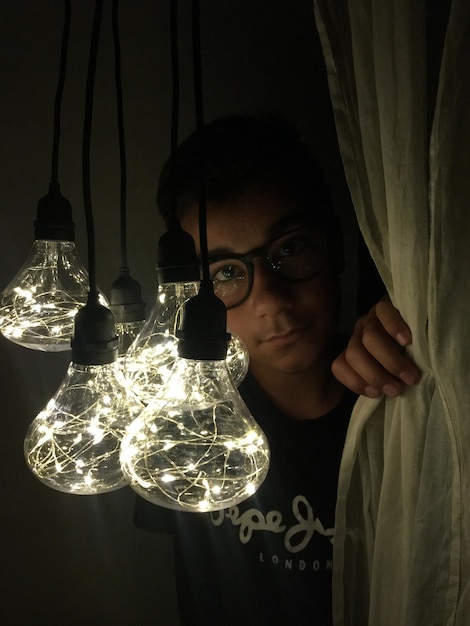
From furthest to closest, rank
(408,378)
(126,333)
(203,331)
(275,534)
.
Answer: (275,534) < (126,333) < (408,378) < (203,331)

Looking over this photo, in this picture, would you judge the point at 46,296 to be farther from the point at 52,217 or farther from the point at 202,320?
the point at 202,320

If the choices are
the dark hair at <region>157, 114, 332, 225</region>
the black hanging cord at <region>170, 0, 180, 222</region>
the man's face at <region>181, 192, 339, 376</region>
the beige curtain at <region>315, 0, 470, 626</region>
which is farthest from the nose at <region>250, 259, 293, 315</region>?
the black hanging cord at <region>170, 0, 180, 222</region>

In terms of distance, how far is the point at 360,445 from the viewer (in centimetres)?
63

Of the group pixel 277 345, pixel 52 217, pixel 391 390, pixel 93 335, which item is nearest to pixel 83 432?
pixel 93 335

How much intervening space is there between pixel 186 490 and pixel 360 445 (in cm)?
32

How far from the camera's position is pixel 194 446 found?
15.5 inches

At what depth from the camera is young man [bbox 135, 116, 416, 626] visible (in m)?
0.82

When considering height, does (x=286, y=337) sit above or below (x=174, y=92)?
below

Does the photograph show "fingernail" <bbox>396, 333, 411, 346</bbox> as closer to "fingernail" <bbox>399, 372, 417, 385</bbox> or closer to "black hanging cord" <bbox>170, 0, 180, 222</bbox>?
"fingernail" <bbox>399, 372, 417, 385</bbox>

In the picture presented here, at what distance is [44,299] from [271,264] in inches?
15.1

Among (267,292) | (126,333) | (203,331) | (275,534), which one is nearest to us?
(203,331)

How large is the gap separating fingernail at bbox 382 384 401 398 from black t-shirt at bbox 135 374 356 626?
392 millimetres

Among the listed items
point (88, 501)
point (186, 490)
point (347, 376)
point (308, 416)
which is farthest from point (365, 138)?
point (88, 501)

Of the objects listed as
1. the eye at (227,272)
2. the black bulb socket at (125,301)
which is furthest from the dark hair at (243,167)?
the black bulb socket at (125,301)
